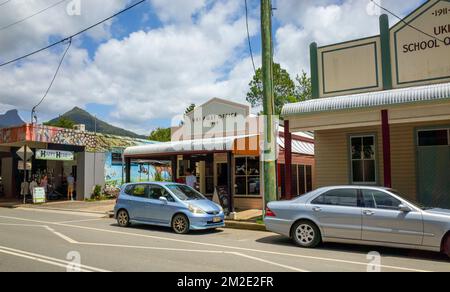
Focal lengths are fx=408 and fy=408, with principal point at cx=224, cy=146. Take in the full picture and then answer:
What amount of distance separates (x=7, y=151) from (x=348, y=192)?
27.6 meters

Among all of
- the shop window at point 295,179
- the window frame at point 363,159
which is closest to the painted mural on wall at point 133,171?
the shop window at point 295,179

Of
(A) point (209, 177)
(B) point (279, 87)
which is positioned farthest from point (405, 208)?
(B) point (279, 87)

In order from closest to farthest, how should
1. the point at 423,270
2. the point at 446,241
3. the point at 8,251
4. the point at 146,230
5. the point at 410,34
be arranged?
the point at 423,270
the point at 446,241
the point at 8,251
the point at 146,230
the point at 410,34

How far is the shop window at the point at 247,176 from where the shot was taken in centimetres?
1730

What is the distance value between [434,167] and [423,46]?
12.7 feet

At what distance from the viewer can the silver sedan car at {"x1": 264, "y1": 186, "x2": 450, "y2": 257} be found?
812 centimetres

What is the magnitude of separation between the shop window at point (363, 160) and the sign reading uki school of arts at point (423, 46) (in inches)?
90.4

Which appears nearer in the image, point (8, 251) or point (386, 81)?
point (8, 251)

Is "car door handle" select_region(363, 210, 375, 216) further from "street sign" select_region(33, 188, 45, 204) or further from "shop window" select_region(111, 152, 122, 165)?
"shop window" select_region(111, 152, 122, 165)

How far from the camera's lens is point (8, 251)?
28.4 feet

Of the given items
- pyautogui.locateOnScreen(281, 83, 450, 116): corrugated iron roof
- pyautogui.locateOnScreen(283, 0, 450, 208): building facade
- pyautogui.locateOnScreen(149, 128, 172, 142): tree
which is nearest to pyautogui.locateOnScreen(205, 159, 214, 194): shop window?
pyautogui.locateOnScreen(283, 0, 450, 208): building facade

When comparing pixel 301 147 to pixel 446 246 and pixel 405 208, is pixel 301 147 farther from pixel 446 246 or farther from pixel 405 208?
→ pixel 446 246
